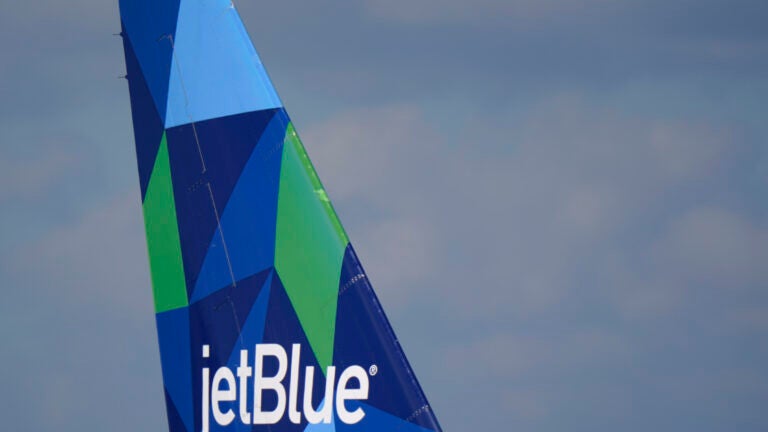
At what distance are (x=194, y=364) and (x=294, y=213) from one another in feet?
11.0

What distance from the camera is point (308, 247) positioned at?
25203 millimetres

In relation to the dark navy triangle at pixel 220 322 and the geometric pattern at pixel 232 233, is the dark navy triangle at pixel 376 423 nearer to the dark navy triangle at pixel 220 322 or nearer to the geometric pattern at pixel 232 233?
the geometric pattern at pixel 232 233

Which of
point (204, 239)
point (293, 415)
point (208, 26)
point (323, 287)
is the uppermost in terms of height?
point (208, 26)

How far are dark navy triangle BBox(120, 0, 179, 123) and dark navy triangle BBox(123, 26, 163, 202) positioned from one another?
117 millimetres

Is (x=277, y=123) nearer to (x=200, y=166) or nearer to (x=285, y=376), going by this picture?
(x=200, y=166)

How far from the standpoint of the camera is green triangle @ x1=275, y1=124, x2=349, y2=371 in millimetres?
24969

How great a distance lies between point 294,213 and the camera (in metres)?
25.4

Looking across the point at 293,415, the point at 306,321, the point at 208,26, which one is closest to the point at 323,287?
the point at 306,321

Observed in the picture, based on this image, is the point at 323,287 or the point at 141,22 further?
the point at 141,22

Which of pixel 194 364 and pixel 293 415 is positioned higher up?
pixel 194 364

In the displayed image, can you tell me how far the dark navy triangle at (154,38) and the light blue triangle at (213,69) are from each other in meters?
0.13

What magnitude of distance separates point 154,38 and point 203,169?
261 cm

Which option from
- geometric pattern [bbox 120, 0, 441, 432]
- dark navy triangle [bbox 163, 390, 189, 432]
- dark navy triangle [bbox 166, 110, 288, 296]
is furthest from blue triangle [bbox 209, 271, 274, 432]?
dark navy triangle [bbox 166, 110, 288, 296]

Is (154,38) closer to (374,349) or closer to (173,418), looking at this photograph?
(173,418)
